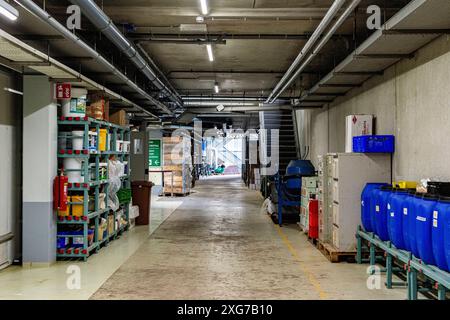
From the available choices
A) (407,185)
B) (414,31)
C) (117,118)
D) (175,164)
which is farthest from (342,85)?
(175,164)

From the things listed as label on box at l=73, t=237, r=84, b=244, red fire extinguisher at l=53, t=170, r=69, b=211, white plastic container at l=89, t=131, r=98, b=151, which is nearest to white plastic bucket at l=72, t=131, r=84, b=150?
white plastic container at l=89, t=131, r=98, b=151

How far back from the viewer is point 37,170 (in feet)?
19.9

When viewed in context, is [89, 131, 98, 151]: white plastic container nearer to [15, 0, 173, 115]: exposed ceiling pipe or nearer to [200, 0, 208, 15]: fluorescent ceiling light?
[15, 0, 173, 115]: exposed ceiling pipe

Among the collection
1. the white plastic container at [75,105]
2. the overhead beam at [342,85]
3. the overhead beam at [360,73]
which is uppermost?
the overhead beam at [342,85]

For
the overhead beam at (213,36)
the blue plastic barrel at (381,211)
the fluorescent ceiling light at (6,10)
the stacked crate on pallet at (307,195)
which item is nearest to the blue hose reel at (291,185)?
the stacked crate on pallet at (307,195)

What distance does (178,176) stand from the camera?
54.5 ft

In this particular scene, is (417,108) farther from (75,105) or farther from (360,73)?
(75,105)

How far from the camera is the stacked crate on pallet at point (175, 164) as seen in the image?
16500 millimetres

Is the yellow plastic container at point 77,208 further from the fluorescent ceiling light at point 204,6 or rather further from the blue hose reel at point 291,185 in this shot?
the blue hose reel at point 291,185

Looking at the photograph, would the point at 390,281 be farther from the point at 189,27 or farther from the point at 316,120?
the point at 316,120

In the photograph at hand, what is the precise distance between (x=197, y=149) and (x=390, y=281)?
23.8m

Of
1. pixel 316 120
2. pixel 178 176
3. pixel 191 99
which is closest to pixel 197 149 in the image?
pixel 178 176

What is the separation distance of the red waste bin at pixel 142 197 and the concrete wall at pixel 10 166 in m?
3.61

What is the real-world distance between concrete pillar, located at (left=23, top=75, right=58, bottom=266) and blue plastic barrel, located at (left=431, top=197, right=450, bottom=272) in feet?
16.0
